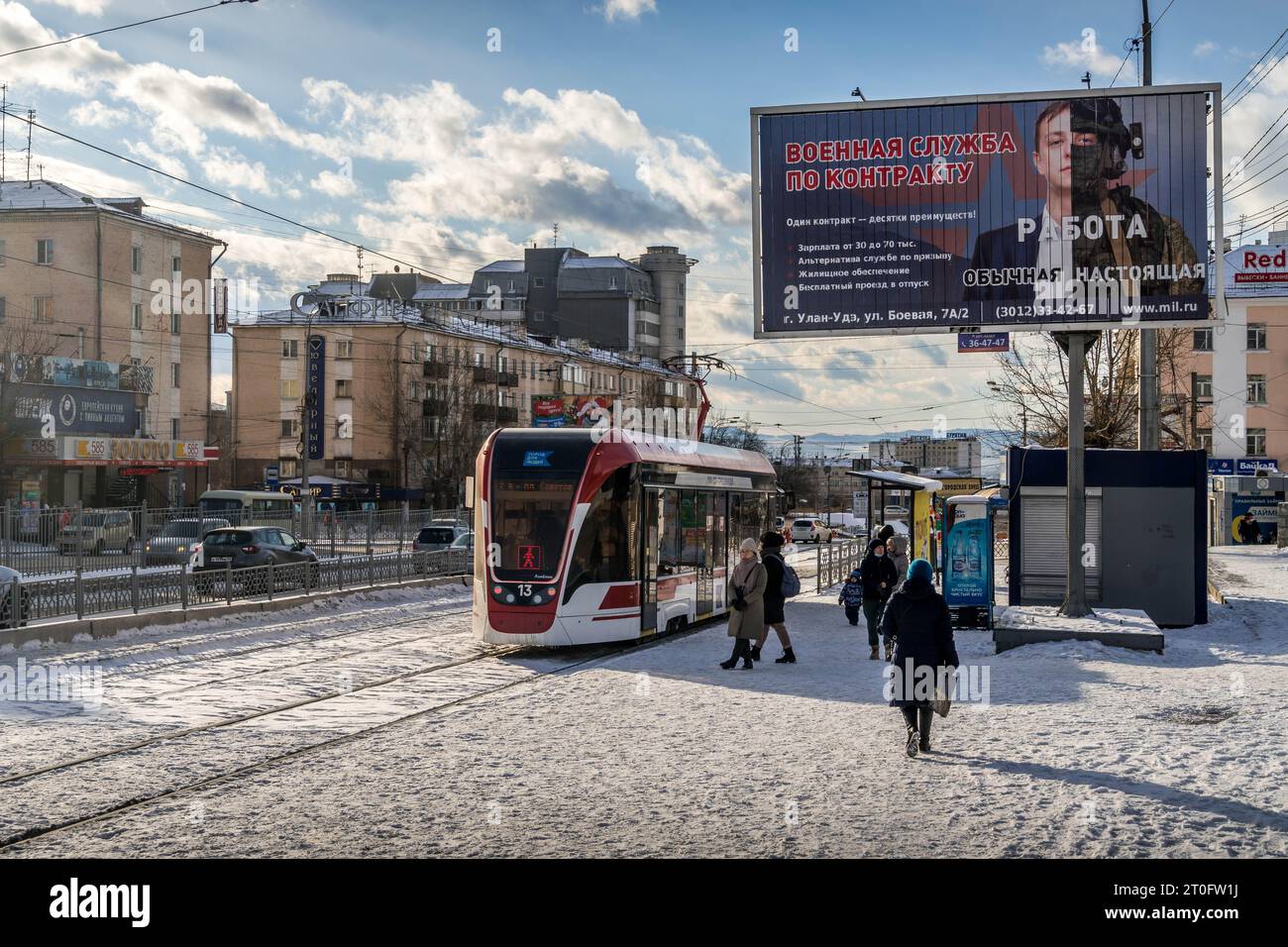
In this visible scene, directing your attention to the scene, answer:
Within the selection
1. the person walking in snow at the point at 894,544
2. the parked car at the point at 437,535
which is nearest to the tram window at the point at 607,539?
the person walking in snow at the point at 894,544

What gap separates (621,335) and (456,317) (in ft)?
100

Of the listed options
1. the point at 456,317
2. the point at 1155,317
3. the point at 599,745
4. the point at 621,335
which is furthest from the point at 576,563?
the point at 621,335

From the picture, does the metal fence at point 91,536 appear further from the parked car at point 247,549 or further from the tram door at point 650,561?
the tram door at point 650,561

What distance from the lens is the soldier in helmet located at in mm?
19906

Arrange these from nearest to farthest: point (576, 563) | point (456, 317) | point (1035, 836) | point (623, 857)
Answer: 1. point (623, 857)
2. point (1035, 836)
3. point (576, 563)
4. point (456, 317)

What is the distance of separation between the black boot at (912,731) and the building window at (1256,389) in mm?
71506

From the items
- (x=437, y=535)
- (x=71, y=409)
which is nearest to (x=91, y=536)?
(x=437, y=535)

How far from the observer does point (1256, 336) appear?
246 feet

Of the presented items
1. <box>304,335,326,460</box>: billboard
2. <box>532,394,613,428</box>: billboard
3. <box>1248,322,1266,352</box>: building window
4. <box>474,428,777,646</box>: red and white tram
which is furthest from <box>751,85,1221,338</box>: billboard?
<box>1248,322,1266,352</box>: building window

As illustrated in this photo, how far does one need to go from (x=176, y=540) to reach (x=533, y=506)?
39.0ft

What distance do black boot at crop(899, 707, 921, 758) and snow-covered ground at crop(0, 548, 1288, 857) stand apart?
18 centimetres

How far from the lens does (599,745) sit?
1140 centimetres

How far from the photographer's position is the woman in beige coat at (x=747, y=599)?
16.8m
